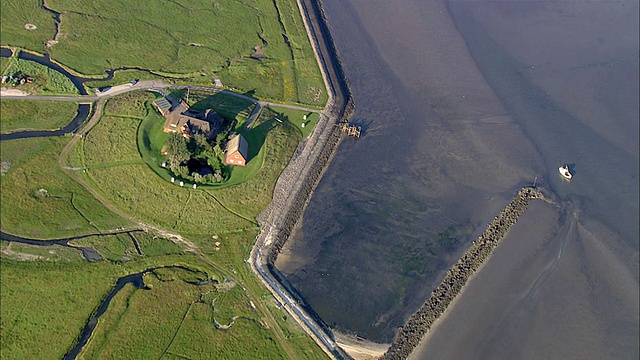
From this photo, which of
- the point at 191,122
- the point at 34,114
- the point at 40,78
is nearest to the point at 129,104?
the point at 191,122

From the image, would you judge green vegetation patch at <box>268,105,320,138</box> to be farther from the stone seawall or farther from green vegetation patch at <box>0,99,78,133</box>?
green vegetation patch at <box>0,99,78,133</box>

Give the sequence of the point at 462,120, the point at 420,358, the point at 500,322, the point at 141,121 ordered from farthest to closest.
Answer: the point at 462,120, the point at 141,121, the point at 500,322, the point at 420,358

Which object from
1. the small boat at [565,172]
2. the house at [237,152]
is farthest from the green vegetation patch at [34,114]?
the small boat at [565,172]

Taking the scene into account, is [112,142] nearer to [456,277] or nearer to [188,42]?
[188,42]

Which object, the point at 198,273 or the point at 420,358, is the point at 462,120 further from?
the point at 198,273

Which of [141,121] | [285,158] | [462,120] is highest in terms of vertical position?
[462,120]

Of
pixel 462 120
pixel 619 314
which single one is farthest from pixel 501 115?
pixel 619 314
